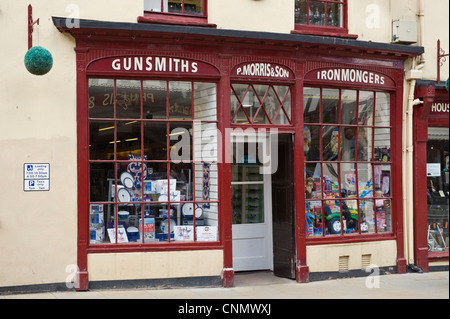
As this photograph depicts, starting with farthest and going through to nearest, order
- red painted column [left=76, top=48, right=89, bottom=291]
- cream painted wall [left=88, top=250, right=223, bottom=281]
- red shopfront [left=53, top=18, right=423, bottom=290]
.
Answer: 1. red shopfront [left=53, top=18, right=423, bottom=290]
2. cream painted wall [left=88, top=250, right=223, bottom=281]
3. red painted column [left=76, top=48, right=89, bottom=291]

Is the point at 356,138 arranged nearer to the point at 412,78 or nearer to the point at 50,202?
the point at 412,78

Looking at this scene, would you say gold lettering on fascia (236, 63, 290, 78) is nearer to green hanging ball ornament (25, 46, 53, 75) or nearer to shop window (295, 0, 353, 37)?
shop window (295, 0, 353, 37)

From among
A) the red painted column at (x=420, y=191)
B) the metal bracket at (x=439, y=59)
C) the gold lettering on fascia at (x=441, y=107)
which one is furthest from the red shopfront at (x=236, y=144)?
the gold lettering on fascia at (x=441, y=107)

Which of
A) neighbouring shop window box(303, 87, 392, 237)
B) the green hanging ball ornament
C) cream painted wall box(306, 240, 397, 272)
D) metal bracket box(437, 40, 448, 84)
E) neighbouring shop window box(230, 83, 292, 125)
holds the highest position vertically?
metal bracket box(437, 40, 448, 84)

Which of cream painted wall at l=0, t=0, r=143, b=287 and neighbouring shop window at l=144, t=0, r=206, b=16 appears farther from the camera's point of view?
neighbouring shop window at l=144, t=0, r=206, b=16

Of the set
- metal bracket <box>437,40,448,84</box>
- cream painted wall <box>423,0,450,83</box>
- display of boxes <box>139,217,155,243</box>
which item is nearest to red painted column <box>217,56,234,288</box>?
display of boxes <box>139,217,155,243</box>

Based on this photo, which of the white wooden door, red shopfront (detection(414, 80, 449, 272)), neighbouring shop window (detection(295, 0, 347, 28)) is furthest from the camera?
red shopfront (detection(414, 80, 449, 272))

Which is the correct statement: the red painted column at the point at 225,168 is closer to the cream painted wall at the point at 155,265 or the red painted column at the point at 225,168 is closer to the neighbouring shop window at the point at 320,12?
the cream painted wall at the point at 155,265

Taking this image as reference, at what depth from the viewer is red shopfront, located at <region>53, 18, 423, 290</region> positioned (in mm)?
9625

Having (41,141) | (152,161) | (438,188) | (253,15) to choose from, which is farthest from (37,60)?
(438,188)

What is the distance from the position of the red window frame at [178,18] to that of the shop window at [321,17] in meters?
1.69

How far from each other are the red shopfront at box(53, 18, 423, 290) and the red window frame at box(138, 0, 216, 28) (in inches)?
10.3

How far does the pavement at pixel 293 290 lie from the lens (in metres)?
9.16

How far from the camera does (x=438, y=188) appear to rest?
12258 millimetres
